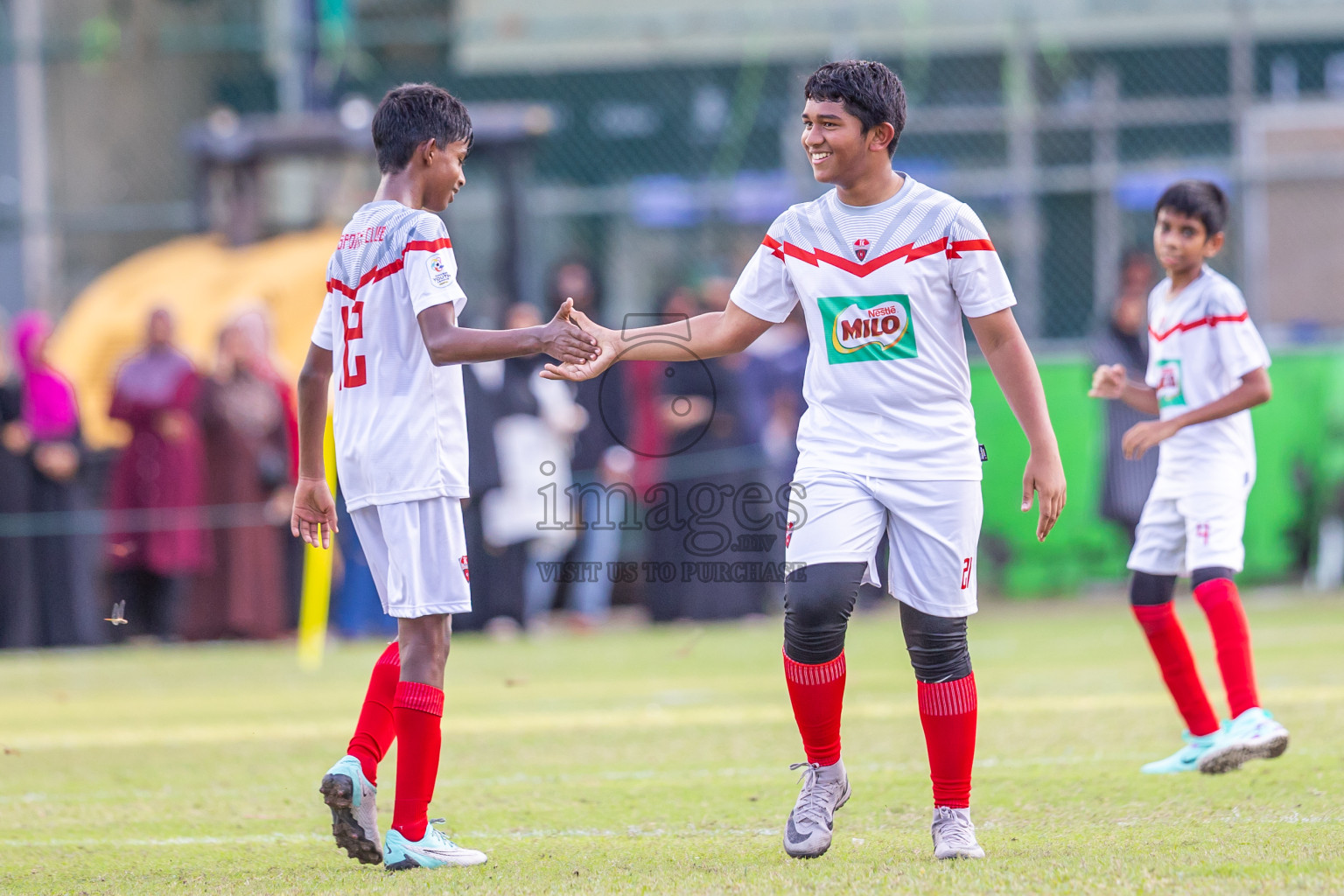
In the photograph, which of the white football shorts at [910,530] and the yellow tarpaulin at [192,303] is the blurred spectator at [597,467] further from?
the white football shorts at [910,530]

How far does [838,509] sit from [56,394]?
30.1ft

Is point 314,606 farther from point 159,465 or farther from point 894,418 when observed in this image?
point 894,418

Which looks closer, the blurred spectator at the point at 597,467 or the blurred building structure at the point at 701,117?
the blurred spectator at the point at 597,467

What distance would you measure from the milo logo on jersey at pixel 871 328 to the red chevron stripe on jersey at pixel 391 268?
38.7 inches

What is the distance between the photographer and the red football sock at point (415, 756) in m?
4.63

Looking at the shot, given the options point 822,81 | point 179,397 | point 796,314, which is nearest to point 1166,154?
point 796,314

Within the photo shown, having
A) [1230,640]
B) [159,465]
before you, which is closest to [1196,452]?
[1230,640]

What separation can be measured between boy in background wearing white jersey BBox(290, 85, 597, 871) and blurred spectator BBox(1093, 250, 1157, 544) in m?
7.27

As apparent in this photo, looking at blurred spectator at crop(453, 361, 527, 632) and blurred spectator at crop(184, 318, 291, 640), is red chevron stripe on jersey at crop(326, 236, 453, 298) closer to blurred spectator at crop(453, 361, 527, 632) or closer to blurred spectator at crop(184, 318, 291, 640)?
blurred spectator at crop(453, 361, 527, 632)

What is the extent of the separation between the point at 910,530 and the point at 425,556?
122 centimetres

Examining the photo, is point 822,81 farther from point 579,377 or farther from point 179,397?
point 179,397

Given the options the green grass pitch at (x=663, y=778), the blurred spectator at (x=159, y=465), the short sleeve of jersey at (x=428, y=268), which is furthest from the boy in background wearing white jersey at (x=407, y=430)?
the blurred spectator at (x=159, y=465)

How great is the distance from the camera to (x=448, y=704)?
8.80 meters

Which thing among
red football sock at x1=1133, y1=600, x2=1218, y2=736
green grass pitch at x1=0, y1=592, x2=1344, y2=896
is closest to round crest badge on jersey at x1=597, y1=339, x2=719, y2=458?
green grass pitch at x1=0, y1=592, x2=1344, y2=896
